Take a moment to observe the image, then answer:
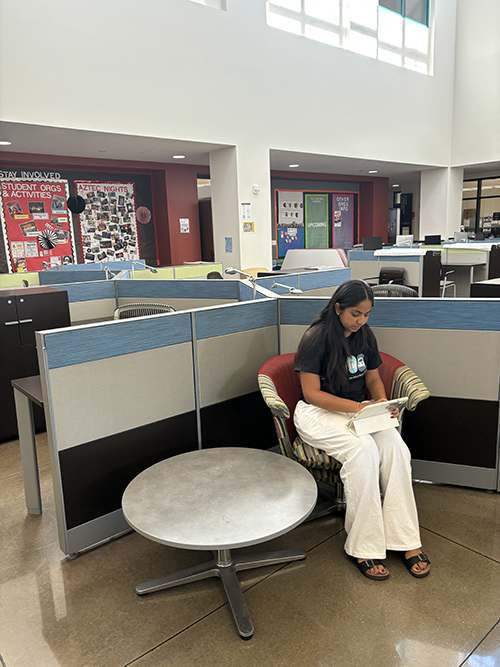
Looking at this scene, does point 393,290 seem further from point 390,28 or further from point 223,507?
point 390,28

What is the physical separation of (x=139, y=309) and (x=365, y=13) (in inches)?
305

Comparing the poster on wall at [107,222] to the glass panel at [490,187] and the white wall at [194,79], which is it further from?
the glass panel at [490,187]

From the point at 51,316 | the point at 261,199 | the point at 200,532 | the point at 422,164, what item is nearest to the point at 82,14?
the point at 261,199

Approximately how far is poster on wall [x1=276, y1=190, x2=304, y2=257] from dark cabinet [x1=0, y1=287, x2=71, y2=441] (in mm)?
8163

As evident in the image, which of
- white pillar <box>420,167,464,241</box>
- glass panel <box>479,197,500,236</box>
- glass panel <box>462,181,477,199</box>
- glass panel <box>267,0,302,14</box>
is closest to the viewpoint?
glass panel <box>267,0,302,14</box>

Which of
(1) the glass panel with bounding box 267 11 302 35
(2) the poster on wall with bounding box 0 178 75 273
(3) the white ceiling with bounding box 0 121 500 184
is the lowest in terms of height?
(2) the poster on wall with bounding box 0 178 75 273

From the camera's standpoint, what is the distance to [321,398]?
2055mm

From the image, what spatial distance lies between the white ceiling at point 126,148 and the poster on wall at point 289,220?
3.82 feet

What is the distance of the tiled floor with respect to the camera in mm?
1560

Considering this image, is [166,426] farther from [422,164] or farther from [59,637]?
[422,164]

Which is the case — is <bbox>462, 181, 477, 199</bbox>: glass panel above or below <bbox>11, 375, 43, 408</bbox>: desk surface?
above

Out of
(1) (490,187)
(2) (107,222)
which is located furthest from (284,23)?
(1) (490,187)

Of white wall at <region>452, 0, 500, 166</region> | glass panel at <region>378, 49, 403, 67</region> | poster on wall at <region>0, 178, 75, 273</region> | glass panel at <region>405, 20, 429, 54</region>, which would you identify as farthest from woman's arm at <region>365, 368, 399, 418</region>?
white wall at <region>452, 0, 500, 166</region>

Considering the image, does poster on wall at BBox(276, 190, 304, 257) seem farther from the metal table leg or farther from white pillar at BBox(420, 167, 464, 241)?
the metal table leg
